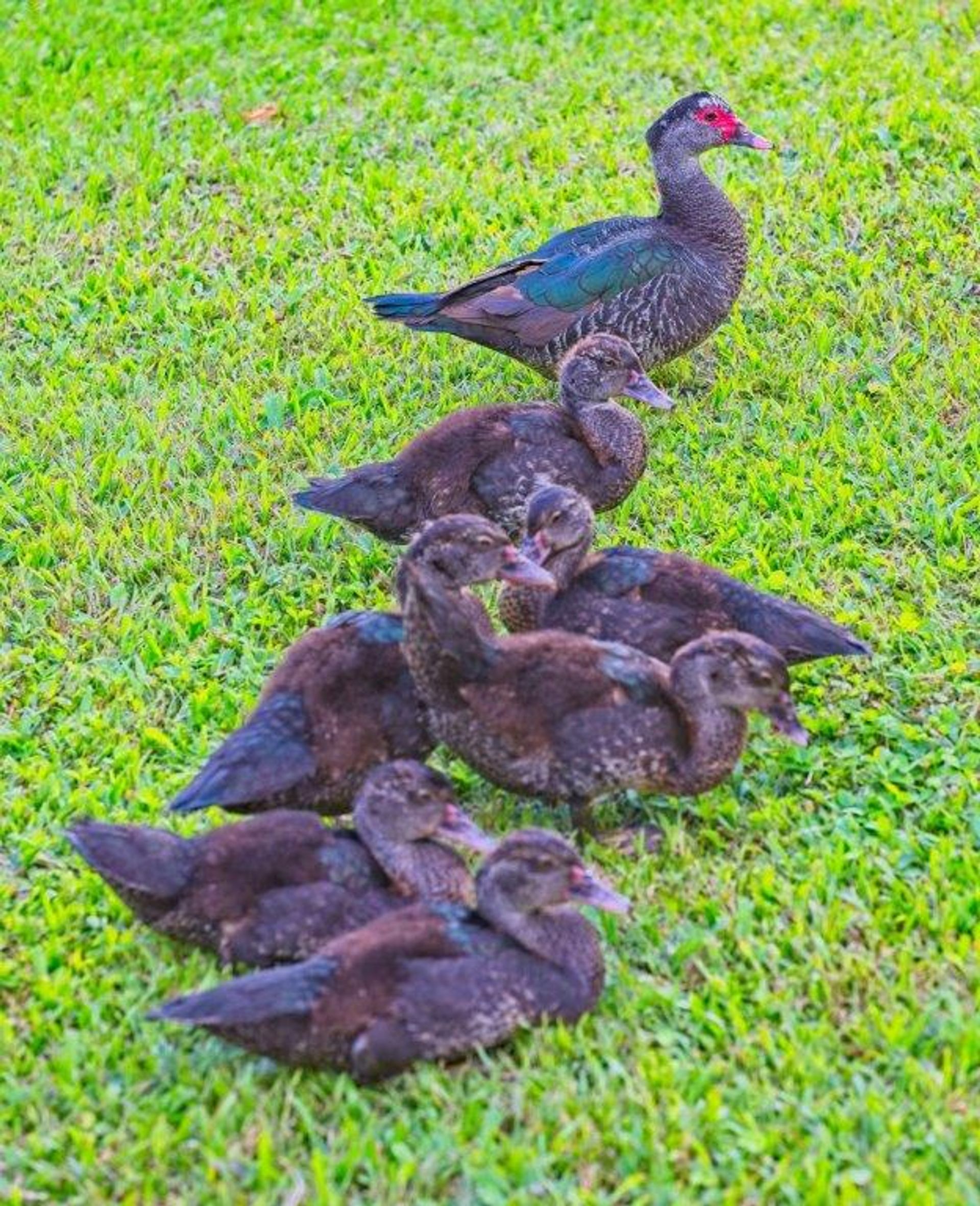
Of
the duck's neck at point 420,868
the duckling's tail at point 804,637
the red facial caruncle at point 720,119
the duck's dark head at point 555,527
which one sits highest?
the red facial caruncle at point 720,119

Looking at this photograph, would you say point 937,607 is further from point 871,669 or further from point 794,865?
point 794,865

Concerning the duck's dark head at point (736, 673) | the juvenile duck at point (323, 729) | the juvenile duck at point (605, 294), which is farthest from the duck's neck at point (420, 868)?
the juvenile duck at point (605, 294)

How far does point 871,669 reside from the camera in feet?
18.9

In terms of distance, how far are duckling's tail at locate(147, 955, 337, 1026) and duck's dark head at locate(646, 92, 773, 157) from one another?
4.67 m

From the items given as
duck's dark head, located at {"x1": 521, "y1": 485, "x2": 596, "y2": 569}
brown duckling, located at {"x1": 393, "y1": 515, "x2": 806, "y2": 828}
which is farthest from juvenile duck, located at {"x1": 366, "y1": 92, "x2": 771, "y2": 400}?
brown duckling, located at {"x1": 393, "y1": 515, "x2": 806, "y2": 828}

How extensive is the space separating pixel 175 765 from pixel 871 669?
217cm

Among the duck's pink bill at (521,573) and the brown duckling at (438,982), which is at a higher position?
the duck's pink bill at (521,573)

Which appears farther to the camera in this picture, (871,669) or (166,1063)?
(871,669)

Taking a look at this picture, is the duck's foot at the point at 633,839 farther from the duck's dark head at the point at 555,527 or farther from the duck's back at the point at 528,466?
the duck's back at the point at 528,466

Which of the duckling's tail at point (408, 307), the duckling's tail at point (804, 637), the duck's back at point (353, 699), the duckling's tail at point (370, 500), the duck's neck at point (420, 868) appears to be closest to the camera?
the duck's neck at point (420, 868)

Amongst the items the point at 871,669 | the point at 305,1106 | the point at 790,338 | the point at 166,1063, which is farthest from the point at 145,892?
the point at 790,338

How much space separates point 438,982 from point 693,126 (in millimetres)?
4690

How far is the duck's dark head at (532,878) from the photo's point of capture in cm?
438

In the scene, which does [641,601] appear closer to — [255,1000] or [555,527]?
[555,527]
